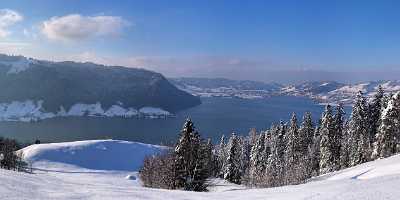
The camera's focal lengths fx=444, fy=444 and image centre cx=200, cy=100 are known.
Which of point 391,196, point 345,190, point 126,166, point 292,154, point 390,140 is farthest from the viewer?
point 126,166

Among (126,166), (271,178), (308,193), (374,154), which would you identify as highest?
(308,193)

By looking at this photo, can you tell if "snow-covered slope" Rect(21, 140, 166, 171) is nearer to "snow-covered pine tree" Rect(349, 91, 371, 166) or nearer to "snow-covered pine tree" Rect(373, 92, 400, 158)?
"snow-covered pine tree" Rect(349, 91, 371, 166)

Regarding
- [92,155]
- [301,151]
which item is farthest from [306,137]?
[92,155]

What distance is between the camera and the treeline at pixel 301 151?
5247 centimetres

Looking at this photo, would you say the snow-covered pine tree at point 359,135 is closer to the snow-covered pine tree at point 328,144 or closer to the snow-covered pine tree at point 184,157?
the snow-covered pine tree at point 328,144

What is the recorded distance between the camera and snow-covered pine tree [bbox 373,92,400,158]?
210 ft

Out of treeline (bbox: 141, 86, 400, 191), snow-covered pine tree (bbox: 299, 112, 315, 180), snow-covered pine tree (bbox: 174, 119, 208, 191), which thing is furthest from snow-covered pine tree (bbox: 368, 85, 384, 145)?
snow-covered pine tree (bbox: 174, 119, 208, 191)

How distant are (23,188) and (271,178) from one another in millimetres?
54758

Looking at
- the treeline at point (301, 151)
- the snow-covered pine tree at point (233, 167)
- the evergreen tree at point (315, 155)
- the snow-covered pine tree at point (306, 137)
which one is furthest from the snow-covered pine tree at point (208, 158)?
the evergreen tree at point (315, 155)

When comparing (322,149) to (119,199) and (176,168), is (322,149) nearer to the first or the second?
(176,168)

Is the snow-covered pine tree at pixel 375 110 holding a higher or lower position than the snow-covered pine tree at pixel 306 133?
higher

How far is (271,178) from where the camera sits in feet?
231

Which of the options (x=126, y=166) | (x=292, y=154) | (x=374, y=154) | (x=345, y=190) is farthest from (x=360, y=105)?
(x=126, y=166)

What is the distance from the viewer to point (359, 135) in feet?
242
